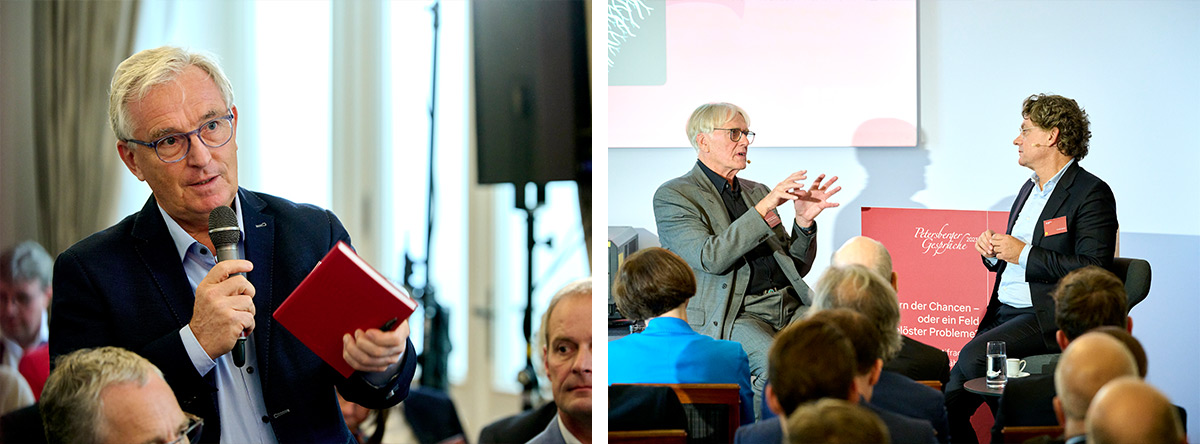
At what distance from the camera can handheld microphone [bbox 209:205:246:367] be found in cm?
284

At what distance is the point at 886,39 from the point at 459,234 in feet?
5.11

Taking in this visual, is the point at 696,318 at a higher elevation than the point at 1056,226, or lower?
lower

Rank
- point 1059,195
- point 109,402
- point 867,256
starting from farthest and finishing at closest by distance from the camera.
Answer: point 867,256 < point 1059,195 < point 109,402

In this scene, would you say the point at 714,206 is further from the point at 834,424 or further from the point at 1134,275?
the point at 1134,275

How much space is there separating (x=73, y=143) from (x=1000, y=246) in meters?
2.92

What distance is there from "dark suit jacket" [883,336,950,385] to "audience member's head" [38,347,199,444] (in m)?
2.19

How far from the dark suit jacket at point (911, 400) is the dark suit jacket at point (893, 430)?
22 millimetres

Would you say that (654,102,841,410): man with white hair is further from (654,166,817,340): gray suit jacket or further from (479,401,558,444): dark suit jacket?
(479,401,558,444): dark suit jacket

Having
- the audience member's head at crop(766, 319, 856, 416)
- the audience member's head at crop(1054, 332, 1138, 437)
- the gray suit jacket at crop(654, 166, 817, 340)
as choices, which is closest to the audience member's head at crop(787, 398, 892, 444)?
the audience member's head at crop(766, 319, 856, 416)

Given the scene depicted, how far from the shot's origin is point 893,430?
2.91 m

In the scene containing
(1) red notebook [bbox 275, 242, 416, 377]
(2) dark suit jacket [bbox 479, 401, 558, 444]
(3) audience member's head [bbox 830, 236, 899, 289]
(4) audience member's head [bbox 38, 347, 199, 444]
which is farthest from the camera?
(2) dark suit jacket [bbox 479, 401, 558, 444]

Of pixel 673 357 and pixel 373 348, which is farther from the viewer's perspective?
pixel 673 357

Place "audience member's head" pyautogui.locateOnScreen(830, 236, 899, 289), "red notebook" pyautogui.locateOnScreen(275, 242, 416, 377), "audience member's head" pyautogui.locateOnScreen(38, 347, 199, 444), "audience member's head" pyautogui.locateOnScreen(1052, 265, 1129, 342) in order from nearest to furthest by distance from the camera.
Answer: "audience member's head" pyautogui.locateOnScreen(38, 347, 199, 444), "red notebook" pyautogui.locateOnScreen(275, 242, 416, 377), "audience member's head" pyautogui.locateOnScreen(1052, 265, 1129, 342), "audience member's head" pyautogui.locateOnScreen(830, 236, 899, 289)

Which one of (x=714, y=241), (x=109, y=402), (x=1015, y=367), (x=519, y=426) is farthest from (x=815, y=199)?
(x=109, y=402)
